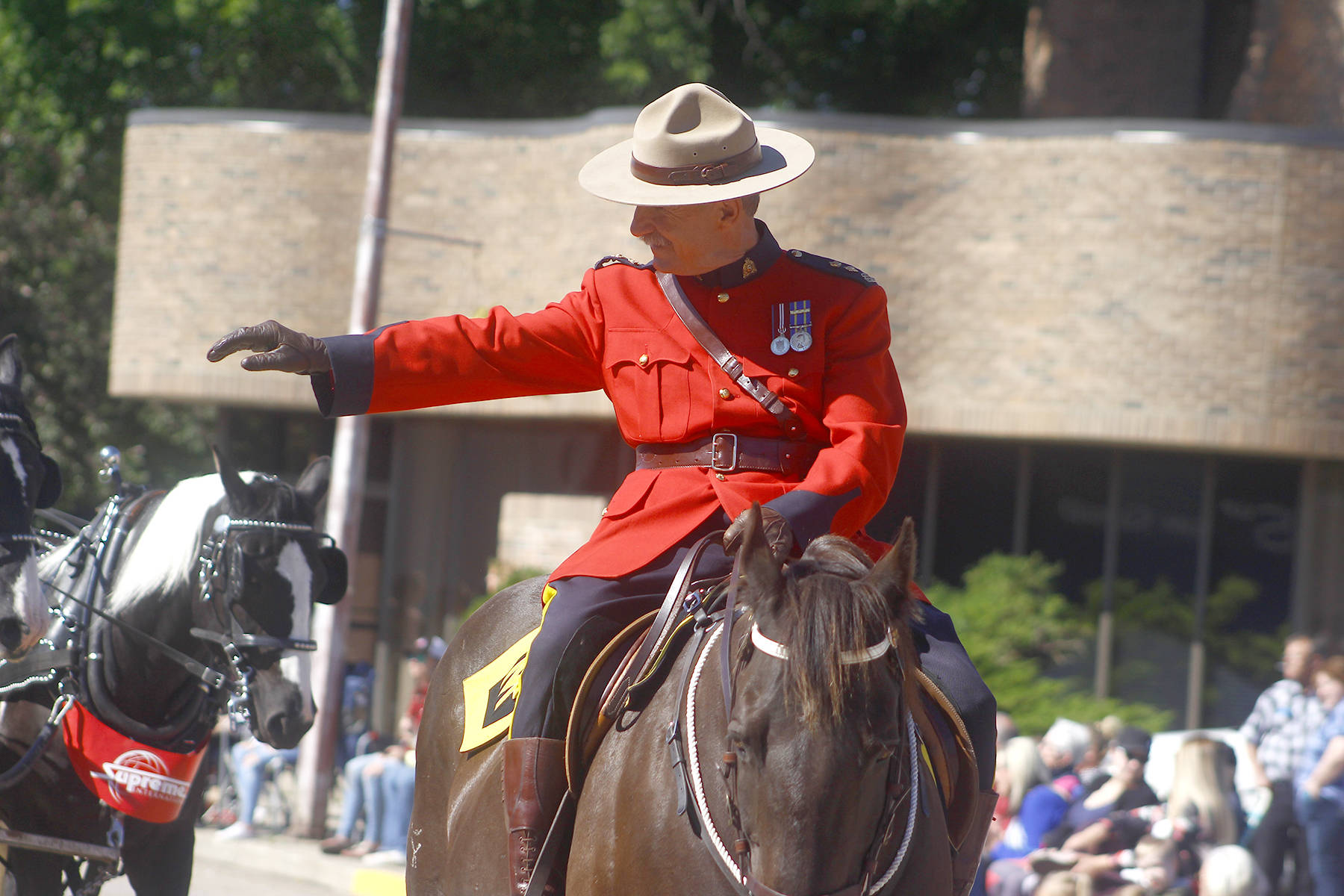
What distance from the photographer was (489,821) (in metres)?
3.67

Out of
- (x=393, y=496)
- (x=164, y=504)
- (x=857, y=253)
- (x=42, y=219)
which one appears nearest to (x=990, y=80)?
(x=857, y=253)

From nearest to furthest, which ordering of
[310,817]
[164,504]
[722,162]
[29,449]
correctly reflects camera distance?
1. [722,162]
2. [29,449]
3. [164,504]
4. [310,817]

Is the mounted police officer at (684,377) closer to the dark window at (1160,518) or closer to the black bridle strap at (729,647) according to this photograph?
the black bridle strap at (729,647)

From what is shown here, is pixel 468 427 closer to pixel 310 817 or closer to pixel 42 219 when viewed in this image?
pixel 310 817

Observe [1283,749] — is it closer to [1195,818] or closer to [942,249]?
[1195,818]

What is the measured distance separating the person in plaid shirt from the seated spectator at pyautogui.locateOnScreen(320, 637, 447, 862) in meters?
5.88

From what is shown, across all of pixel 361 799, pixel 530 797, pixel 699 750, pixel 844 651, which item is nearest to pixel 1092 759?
pixel 361 799

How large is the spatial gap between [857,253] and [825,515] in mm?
11988

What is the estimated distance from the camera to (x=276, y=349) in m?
3.44

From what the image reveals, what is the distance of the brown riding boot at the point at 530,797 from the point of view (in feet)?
11.0

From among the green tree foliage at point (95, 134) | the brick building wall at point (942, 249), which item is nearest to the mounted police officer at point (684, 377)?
the brick building wall at point (942, 249)

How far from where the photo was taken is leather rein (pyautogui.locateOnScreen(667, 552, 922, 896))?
2748mm

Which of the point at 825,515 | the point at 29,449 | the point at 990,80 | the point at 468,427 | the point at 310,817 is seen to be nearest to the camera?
the point at 825,515

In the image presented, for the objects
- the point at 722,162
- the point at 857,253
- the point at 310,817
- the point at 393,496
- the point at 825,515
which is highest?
the point at 857,253
